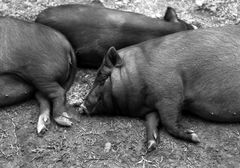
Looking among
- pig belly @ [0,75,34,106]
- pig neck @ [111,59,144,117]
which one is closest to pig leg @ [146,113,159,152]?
pig neck @ [111,59,144,117]

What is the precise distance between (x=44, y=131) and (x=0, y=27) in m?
1.25

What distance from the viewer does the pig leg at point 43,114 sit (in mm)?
4438

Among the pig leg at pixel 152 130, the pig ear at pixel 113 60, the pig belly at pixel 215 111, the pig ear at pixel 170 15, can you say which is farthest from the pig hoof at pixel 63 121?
the pig ear at pixel 170 15

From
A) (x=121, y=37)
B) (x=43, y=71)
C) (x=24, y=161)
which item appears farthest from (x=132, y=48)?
(x=24, y=161)

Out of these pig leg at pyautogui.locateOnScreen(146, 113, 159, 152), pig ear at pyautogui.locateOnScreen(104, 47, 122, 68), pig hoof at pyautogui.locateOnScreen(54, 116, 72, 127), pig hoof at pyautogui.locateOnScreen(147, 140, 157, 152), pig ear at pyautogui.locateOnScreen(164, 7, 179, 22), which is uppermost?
pig ear at pyautogui.locateOnScreen(164, 7, 179, 22)

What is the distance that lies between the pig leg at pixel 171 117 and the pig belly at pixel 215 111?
214mm

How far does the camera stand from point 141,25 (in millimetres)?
5090

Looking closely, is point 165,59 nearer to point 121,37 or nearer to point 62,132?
point 121,37

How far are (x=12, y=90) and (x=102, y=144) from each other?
3.69 ft

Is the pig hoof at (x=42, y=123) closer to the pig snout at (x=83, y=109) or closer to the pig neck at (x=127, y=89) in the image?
the pig snout at (x=83, y=109)

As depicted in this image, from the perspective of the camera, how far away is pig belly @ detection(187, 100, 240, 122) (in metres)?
4.46

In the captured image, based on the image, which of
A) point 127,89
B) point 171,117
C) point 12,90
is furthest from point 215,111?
point 12,90

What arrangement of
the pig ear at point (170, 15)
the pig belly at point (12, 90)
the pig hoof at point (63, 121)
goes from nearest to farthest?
1. the pig hoof at point (63, 121)
2. the pig belly at point (12, 90)
3. the pig ear at point (170, 15)

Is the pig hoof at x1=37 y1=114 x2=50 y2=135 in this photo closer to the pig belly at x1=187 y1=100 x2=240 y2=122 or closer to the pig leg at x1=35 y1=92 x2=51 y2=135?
the pig leg at x1=35 y1=92 x2=51 y2=135
